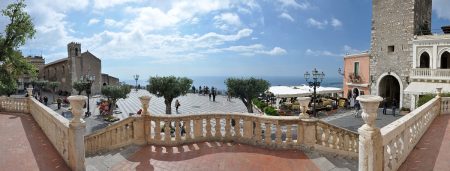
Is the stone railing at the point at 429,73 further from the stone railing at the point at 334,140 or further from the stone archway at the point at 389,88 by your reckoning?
the stone railing at the point at 334,140

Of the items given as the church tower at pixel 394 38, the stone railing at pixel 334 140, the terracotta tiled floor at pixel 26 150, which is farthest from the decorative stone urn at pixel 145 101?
the church tower at pixel 394 38

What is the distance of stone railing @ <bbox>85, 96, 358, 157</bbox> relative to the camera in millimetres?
8953

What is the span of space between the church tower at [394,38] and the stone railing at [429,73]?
97 cm

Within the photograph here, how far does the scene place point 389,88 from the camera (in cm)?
3375

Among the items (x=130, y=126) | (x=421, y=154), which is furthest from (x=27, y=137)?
(x=421, y=154)

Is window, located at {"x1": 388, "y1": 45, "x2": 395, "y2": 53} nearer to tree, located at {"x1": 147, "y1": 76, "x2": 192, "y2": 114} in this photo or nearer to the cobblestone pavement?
the cobblestone pavement

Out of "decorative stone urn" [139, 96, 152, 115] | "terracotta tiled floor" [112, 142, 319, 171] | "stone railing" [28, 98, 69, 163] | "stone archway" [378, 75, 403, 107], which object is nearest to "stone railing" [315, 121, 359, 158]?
"terracotta tiled floor" [112, 142, 319, 171]

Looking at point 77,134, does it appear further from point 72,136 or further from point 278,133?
point 278,133

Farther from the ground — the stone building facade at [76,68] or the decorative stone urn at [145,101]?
the stone building facade at [76,68]

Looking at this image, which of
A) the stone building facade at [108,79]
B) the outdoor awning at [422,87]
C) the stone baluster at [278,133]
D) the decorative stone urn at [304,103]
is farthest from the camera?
the stone building facade at [108,79]

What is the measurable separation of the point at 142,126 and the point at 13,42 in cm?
1540

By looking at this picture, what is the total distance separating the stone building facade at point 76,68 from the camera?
5531 cm

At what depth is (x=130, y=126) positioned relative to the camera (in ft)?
31.3

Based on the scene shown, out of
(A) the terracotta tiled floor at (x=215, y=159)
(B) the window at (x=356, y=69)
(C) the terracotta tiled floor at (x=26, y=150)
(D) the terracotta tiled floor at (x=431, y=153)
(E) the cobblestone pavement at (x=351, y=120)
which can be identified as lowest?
(E) the cobblestone pavement at (x=351, y=120)
